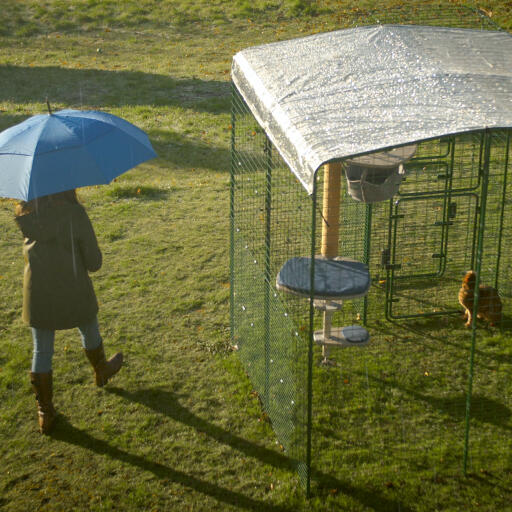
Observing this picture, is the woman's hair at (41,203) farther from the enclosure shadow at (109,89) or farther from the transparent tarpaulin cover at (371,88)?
the enclosure shadow at (109,89)

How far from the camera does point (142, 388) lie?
6.27 m

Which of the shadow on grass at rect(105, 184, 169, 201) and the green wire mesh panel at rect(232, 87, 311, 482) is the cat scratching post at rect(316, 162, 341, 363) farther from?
the shadow on grass at rect(105, 184, 169, 201)

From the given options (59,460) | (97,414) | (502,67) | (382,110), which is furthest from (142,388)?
(502,67)

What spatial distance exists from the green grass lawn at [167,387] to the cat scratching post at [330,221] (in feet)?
2.34

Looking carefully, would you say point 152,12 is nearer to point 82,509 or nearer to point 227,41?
point 227,41

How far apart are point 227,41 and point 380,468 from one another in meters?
15.9

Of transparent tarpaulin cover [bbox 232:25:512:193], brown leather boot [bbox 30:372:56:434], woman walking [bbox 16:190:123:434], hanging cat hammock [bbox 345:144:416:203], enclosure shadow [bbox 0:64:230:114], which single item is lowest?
brown leather boot [bbox 30:372:56:434]

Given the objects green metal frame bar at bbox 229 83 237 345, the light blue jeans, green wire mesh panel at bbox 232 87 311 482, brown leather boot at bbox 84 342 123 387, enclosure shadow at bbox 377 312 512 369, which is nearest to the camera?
green wire mesh panel at bbox 232 87 311 482

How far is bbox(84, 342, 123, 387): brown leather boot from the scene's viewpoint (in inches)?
236

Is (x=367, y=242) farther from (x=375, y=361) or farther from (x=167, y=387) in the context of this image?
(x=167, y=387)

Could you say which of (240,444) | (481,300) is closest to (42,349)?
(240,444)

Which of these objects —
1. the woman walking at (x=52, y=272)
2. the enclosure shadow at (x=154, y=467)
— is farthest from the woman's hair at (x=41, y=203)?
the enclosure shadow at (x=154, y=467)

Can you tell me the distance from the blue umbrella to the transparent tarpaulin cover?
1030 millimetres

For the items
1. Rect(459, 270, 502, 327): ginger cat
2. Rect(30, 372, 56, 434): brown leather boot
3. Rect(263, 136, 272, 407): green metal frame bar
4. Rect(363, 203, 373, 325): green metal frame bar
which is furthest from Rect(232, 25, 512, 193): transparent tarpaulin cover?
Rect(30, 372, 56, 434): brown leather boot
